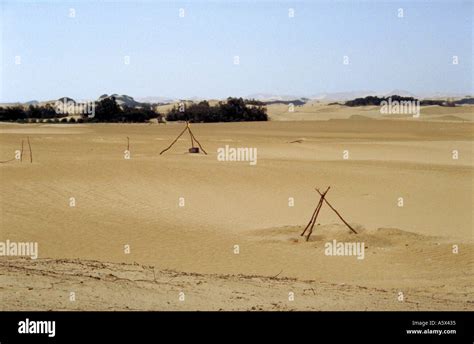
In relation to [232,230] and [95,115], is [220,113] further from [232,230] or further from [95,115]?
[232,230]

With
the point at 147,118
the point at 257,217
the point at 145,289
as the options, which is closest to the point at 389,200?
the point at 257,217

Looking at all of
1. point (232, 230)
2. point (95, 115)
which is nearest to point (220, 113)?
point (95, 115)

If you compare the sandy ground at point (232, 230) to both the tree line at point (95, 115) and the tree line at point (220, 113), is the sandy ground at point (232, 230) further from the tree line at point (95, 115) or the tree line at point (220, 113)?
the tree line at point (220, 113)

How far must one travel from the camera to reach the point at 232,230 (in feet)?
41.2

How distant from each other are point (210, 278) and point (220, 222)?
460 cm

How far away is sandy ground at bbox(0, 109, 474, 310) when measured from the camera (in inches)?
301

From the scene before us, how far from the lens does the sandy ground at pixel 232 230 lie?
765 cm

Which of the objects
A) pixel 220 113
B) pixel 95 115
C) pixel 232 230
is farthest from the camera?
pixel 220 113

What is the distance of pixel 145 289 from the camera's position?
7668 mm

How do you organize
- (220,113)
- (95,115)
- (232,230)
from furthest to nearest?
(220,113) → (95,115) → (232,230)

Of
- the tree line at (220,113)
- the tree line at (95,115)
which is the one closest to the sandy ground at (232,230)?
the tree line at (95,115)

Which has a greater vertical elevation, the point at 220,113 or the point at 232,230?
the point at 220,113

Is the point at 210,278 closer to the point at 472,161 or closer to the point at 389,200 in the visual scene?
the point at 389,200
